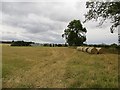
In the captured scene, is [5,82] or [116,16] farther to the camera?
[116,16]

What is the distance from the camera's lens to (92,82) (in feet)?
33.0

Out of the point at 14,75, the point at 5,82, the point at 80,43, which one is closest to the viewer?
the point at 5,82

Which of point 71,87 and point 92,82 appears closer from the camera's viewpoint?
point 71,87

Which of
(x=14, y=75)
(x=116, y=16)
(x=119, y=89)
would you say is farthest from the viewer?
(x=116, y=16)

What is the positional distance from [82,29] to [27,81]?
66597mm

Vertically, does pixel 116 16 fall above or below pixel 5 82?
above

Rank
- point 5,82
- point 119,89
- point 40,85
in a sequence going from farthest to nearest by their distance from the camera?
point 5,82, point 40,85, point 119,89

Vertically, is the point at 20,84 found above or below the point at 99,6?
below

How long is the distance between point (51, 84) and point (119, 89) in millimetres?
2836

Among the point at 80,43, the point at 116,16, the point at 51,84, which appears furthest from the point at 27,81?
the point at 80,43

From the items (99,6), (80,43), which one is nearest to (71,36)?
(80,43)

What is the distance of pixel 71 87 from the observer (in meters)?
9.32

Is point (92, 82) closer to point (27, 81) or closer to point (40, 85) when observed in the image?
point (40, 85)

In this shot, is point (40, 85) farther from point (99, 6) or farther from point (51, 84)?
point (99, 6)
